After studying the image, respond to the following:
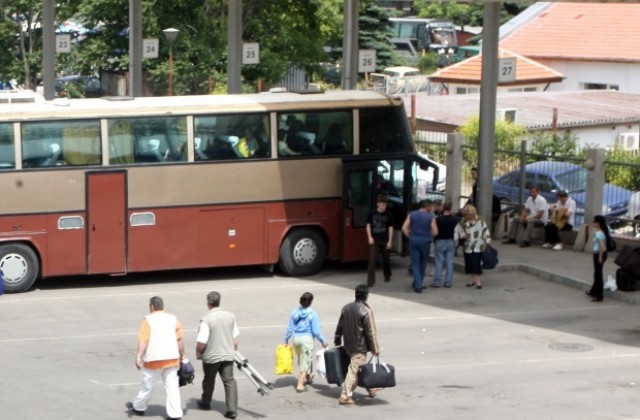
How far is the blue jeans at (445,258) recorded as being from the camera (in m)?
23.3

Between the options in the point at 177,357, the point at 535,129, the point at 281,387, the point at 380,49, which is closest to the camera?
the point at 177,357

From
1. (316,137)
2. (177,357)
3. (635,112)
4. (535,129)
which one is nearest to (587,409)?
(177,357)

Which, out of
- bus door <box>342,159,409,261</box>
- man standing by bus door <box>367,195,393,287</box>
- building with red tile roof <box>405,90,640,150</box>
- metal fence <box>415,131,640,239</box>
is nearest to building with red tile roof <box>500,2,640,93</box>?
building with red tile roof <box>405,90,640,150</box>

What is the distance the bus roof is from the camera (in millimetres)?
22906

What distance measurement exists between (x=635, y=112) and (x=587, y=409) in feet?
128

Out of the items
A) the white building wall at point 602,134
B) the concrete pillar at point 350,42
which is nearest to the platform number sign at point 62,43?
the concrete pillar at point 350,42

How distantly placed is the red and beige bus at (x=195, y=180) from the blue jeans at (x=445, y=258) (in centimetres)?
210

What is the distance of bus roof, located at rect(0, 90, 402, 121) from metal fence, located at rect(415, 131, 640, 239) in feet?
15.0

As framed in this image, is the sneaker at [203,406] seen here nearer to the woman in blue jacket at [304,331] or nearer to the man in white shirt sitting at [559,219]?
the woman in blue jacket at [304,331]

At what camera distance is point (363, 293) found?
14.9 m

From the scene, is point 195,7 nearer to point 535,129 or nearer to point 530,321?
point 535,129

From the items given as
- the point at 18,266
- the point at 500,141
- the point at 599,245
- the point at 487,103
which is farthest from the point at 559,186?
the point at 18,266

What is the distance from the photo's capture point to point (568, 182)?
28172mm

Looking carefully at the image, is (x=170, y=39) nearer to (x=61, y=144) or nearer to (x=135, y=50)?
(x=135, y=50)
